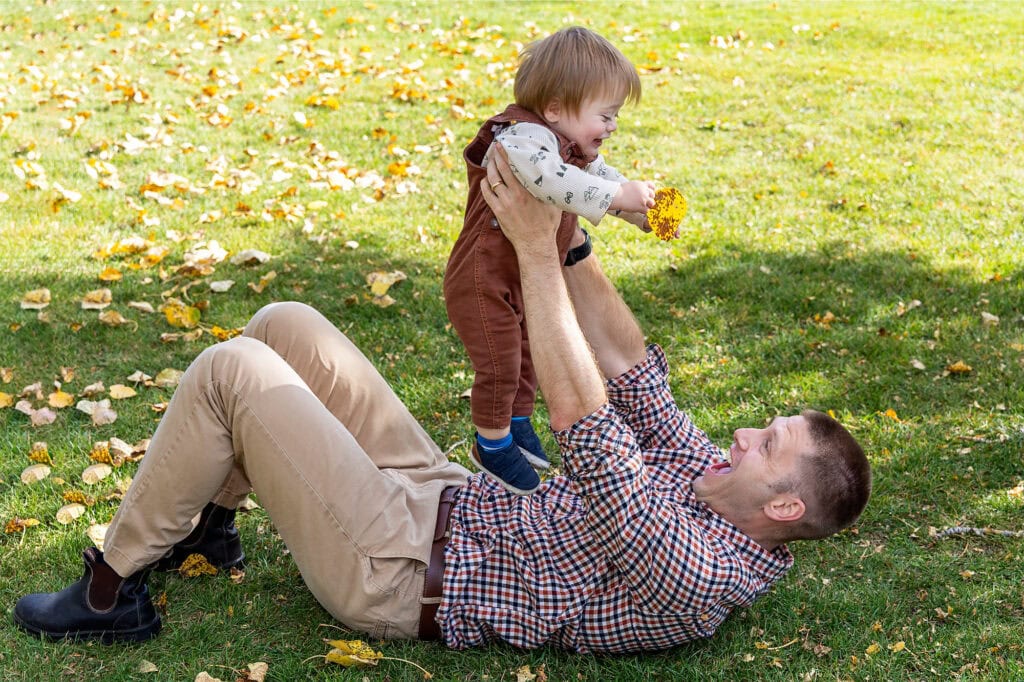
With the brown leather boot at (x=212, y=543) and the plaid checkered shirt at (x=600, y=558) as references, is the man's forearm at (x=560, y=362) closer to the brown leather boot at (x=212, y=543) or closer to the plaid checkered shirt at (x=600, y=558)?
the plaid checkered shirt at (x=600, y=558)

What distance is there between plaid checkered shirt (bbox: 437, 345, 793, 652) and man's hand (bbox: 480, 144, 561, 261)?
474 mm

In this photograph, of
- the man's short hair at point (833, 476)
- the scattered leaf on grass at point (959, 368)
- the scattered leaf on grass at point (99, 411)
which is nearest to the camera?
the man's short hair at point (833, 476)

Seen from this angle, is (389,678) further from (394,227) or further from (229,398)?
(394,227)

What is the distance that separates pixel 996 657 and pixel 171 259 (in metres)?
4.38

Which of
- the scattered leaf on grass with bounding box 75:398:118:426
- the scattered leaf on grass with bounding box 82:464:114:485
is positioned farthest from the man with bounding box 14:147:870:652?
the scattered leaf on grass with bounding box 75:398:118:426

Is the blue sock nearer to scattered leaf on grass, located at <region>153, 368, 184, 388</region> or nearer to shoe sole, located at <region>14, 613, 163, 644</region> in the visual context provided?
shoe sole, located at <region>14, 613, 163, 644</region>

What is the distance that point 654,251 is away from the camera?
5.88 m

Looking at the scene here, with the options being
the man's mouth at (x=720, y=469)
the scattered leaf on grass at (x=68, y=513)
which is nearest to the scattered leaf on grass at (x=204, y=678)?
the scattered leaf on grass at (x=68, y=513)

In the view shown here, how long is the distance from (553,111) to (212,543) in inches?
67.4

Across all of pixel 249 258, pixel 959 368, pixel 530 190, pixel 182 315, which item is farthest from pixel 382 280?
pixel 959 368

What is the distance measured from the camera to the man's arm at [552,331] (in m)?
2.55

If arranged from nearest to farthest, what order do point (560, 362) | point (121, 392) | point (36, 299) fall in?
point (560, 362) < point (121, 392) < point (36, 299)

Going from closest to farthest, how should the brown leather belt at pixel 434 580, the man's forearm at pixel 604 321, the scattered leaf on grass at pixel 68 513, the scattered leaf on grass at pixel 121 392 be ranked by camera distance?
the brown leather belt at pixel 434 580, the man's forearm at pixel 604 321, the scattered leaf on grass at pixel 68 513, the scattered leaf on grass at pixel 121 392

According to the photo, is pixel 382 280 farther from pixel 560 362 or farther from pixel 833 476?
pixel 833 476
